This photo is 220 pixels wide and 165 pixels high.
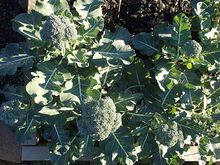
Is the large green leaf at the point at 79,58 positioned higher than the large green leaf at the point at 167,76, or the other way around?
the large green leaf at the point at 79,58

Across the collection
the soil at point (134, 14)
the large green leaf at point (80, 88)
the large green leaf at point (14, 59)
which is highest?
the soil at point (134, 14)

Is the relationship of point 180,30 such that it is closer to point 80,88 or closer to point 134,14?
point 134,14

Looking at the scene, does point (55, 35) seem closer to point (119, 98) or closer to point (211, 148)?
point (119, 98)

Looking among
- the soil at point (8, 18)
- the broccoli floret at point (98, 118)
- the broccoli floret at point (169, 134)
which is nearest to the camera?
the broccoli floret at point (98, 118)

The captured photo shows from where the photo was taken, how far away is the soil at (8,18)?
13.0 feet

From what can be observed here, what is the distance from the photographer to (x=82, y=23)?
10.0 feet

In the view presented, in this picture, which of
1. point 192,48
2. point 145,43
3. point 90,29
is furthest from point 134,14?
point 192,48

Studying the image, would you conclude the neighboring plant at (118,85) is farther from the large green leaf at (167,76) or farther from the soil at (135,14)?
the soil at (135,14)

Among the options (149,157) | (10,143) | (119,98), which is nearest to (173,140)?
(119,98)

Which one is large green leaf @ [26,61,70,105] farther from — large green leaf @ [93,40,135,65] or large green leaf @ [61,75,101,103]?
large green leaf @ [93,40,135,65]

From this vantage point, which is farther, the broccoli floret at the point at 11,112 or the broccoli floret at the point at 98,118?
the broccoli floret at the point at 11,112

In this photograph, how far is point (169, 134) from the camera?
2.82 metres

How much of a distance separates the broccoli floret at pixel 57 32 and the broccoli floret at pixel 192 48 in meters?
0.74

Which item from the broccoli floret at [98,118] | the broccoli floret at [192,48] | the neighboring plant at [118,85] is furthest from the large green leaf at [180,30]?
the broccoli floret at [98,118]
